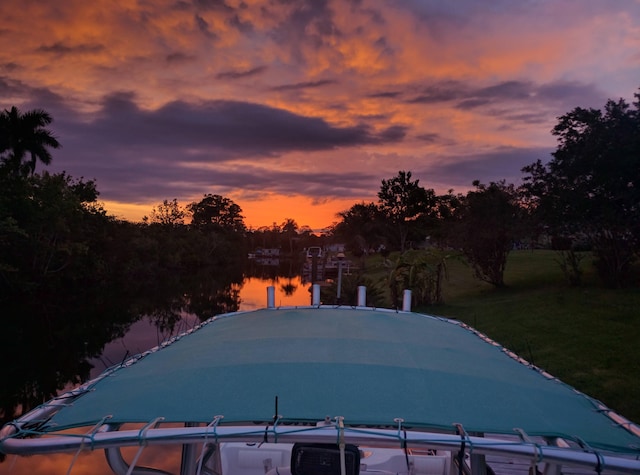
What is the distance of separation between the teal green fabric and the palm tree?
39.0m

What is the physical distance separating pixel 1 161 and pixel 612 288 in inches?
1464

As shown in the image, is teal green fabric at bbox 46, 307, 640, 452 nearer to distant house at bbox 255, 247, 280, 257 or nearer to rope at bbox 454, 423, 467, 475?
rope at bbox 454, 423, 467, 475

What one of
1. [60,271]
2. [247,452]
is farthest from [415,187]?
[247,452]

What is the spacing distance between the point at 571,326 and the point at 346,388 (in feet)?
47.9

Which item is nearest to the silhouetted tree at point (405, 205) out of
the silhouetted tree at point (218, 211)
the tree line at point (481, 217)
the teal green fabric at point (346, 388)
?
the tree line at point (481, 217)

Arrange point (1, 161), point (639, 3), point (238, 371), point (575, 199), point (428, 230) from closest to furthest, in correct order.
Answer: point (238, 371) < point (639, 3) < point (575, 199) < point (1, 161) < point (428, 230)

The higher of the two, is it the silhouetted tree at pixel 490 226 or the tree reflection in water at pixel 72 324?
the silhouetted tree at pixel 490 226

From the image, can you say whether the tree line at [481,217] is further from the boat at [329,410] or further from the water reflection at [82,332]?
the boat at [329,410]

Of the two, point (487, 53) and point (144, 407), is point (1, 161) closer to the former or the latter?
point (487, 53)

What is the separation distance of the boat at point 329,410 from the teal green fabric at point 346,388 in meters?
0.01

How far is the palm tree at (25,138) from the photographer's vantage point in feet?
127

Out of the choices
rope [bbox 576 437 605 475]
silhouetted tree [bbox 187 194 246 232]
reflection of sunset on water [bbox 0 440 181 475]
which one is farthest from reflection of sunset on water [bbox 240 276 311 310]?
silhouetted tree [bbox 187 194 246 232]

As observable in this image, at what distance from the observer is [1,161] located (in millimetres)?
36344

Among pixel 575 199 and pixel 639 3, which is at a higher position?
pixel 639 3
